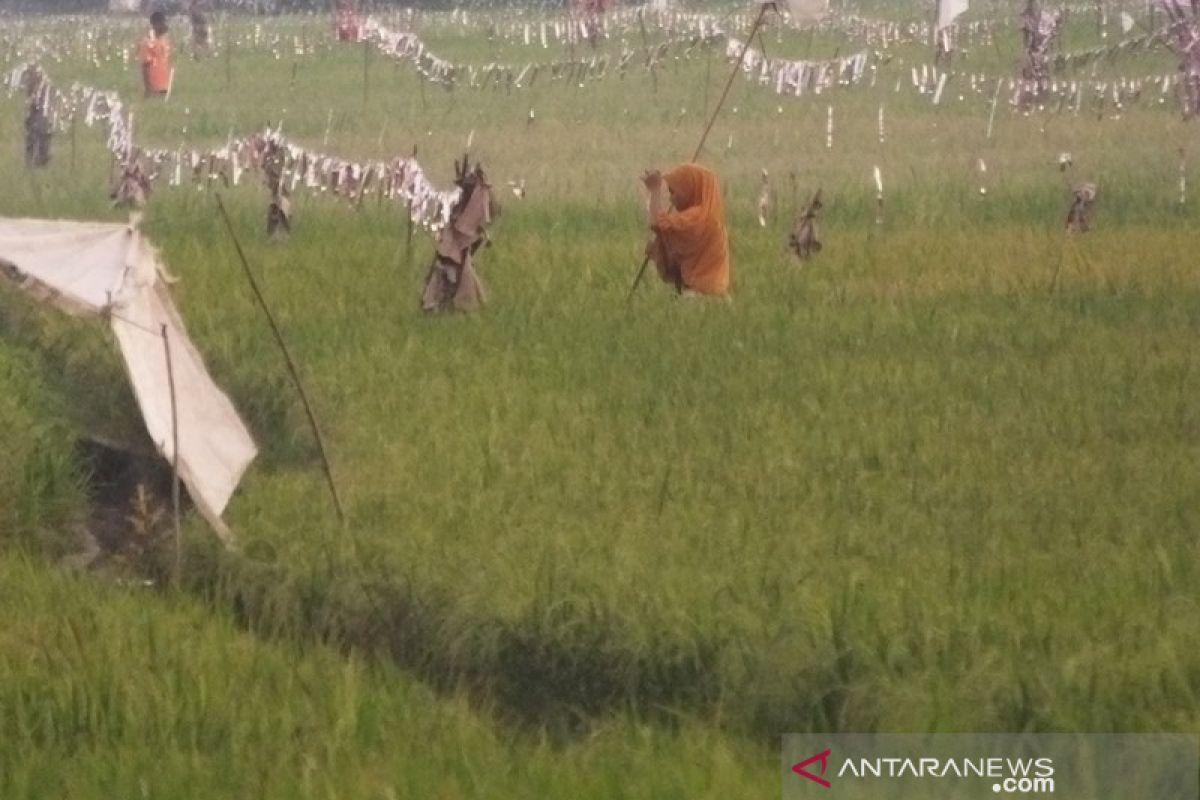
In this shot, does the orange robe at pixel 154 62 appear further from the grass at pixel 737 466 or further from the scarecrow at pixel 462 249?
the scarecrow at pixel 462 249

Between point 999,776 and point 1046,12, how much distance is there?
15485 mm

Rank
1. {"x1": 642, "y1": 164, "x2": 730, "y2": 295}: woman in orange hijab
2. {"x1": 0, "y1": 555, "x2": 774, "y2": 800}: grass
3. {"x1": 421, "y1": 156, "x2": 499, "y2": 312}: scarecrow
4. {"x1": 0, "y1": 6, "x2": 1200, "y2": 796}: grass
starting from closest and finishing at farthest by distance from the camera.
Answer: {"x1": 0, "y1": 555, "x2": 774, "y2": 800}: grass, {"x1": 0, "y1": 6, "x2": 1200, "y2": 796}: grass, {"x1": 421, "y1": 156, "x2": 499, "y2": 312}: scarecrow, {"x1": 642, "y1": 164, "x2": 730, "y2": 295}: woman in orange hijab

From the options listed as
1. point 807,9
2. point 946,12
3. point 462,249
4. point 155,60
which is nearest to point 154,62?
point 155,60

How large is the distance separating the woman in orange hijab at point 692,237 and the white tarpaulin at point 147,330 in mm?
3366

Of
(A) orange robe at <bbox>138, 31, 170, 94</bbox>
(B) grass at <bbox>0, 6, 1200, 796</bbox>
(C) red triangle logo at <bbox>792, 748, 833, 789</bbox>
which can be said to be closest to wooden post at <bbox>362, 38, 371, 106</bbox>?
(A) orange robe at <bbox>138, 31, 170, 94</bbox>

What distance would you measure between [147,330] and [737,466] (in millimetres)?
1817

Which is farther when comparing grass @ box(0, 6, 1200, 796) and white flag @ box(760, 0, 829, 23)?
white flag @ box(760, 0, 829, 23)

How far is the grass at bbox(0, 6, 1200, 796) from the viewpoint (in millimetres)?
5414

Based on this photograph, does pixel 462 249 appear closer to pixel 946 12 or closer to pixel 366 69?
pixel 366 69

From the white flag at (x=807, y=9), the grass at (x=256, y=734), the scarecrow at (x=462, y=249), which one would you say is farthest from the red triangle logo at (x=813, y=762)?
the white flag at (x=807, y=9)

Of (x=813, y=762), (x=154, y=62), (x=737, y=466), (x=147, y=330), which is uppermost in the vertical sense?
(x=154, y=62)

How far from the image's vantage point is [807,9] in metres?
20.0

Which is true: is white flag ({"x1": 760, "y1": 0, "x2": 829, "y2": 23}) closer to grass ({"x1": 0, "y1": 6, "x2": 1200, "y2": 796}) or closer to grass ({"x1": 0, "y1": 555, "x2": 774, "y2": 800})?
grass ({"x1": 0, "y1": 6, "x2": 1200, "y2": 796})

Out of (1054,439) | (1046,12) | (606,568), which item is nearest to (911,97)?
(1046,12)
